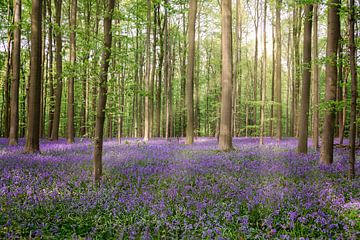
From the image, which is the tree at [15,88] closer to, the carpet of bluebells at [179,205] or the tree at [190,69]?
the carpet of bluebells at [179,205]

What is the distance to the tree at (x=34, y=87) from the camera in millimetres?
12016

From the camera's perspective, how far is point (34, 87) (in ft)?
39.9

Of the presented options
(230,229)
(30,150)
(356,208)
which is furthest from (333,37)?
(30,150)

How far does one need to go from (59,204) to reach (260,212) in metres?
3.76

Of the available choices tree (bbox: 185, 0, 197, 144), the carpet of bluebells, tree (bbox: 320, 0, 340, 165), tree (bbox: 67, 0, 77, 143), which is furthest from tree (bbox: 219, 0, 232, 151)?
tree (bbox: 67, 0, 77, 143)

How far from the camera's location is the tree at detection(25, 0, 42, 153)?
39.4ft

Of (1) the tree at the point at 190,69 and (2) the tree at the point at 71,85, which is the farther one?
(1) the tree at the point at 190,69

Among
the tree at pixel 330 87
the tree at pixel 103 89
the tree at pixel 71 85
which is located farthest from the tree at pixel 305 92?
the tree at pixel 71 85

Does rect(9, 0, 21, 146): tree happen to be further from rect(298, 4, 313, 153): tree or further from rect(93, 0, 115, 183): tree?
rect(298, 4, 313, 153): tree

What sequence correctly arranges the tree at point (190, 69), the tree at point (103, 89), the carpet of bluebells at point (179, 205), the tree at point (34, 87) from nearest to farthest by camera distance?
the carpet of bluebells at point (179, 205) < the tree at point (103, 89) < the tree at point (34, 87) < the tree at point (190, 69)

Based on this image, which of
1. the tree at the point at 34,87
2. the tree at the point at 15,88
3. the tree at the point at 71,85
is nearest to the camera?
the tree at the point at 34,87

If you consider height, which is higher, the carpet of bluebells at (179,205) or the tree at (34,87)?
the tree at (34,87)

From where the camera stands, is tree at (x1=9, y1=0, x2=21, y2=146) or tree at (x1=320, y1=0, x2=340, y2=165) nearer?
tree at (x1=320, y1=0, x2=340, y2=165)

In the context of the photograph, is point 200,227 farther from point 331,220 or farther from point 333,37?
point 333,37
